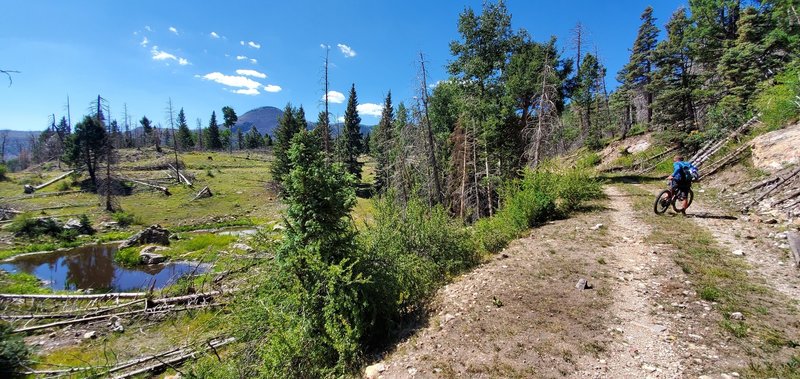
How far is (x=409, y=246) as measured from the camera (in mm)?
9266

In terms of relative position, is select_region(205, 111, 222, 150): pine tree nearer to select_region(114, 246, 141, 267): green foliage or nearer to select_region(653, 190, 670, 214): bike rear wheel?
select_region(114, 246, 141, 267): green foliage

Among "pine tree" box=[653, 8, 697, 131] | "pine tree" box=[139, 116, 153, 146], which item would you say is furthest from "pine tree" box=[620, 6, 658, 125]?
"pine tree" box=[139, 116, 153, 146]

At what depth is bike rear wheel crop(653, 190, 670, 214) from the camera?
11.1m

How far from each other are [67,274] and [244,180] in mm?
33601

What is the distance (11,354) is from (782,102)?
28.2m

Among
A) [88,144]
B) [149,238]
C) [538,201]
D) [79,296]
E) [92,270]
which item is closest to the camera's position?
[538,201]

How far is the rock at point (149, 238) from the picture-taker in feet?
85.0

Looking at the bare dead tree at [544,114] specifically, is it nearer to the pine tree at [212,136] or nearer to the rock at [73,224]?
the rock at [73,224]

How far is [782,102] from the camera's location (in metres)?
13.8

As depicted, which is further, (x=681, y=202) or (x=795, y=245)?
(x=681, y=202)

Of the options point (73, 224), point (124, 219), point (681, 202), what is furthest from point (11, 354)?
point (124, 219)

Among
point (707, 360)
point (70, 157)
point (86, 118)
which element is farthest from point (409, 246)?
point (70, 157)

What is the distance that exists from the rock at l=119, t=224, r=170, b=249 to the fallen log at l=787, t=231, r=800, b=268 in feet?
109

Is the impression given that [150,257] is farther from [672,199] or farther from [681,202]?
[681,202]
